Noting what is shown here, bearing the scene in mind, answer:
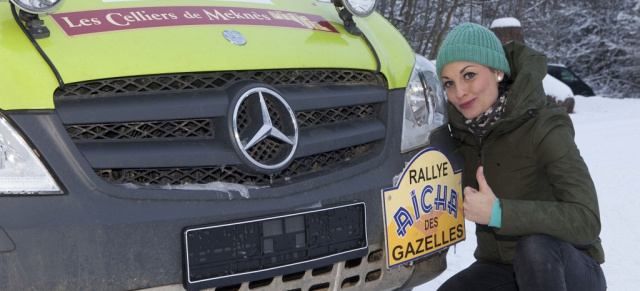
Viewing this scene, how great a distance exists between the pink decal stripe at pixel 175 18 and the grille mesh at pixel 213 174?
414mm

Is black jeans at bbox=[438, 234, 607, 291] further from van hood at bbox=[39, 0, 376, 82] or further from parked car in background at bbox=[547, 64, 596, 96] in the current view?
parked car in background at bbox=[547, 64, 596, 96]

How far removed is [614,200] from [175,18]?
415cm

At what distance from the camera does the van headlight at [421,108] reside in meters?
2.68

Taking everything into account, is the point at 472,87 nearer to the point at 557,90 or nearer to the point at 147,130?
the point at 147,130

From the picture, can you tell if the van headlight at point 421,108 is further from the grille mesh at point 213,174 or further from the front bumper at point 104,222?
the front bumper at point 104,222

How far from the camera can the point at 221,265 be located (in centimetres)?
215

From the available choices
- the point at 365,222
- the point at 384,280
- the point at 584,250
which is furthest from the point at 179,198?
the point at 584,250

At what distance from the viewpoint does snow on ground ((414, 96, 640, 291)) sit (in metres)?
4.04

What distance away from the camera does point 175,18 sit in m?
2.40

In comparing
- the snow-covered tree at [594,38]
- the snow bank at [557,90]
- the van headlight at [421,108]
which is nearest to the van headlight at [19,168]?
the van headlight at [421,108]

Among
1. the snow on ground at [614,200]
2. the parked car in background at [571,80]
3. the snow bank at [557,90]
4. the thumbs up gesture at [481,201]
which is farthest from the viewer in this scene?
the parked car in background at [571,80]

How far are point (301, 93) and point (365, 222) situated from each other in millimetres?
430

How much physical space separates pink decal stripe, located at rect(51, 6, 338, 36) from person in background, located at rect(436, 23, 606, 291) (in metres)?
0.52

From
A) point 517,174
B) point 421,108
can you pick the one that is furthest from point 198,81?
point 517,174
